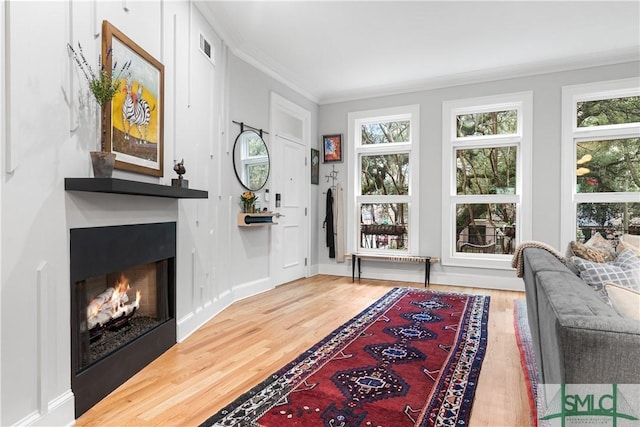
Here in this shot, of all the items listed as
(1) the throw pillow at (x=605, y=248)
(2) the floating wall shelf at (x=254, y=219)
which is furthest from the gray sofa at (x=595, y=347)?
(2) the floating wall shelf at (x=254, y=219)

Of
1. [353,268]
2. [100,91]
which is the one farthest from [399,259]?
[100,91]

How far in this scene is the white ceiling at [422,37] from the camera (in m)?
3.38

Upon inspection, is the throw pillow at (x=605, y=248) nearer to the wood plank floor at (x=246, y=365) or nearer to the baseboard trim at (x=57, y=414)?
the wood plank floor at (x=246, y=365)

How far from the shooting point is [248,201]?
4180mm

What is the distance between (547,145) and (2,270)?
521cm

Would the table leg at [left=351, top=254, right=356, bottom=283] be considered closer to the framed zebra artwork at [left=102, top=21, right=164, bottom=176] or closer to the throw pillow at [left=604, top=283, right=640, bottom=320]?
the framed zebra artwork at [left=102, top=21, right=164, bottom=176]

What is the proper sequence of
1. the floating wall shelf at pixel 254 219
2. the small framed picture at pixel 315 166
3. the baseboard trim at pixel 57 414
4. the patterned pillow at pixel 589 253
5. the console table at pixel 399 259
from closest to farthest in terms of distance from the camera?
the baseboard trim at pixel 57 414, the patterned pillow at pixel 589 253, the floating wall shelf at pixel 254 219, the console table at pixel 399 259, the small framed picture at pixel 315 166

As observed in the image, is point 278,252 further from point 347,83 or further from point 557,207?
point 557,207

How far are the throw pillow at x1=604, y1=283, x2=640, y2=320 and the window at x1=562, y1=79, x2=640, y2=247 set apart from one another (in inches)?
147

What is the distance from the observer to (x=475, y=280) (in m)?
5.03

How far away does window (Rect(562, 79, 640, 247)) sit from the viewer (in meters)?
4.39

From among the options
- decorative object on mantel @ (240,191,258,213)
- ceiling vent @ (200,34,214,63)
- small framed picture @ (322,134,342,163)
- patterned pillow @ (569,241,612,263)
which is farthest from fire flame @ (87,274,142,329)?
small framed picture @ (322,134,342,163)

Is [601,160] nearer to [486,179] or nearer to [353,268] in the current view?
[486,179]

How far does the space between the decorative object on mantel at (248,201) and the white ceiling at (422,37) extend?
61.3 inches
